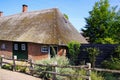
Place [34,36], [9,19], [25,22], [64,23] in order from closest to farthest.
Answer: [34,36] → [64,23] → [25,22] → [9,19]

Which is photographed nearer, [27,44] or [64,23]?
A: [27,44]

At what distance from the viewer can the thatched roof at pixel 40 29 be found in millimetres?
25766

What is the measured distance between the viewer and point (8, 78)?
14.1m

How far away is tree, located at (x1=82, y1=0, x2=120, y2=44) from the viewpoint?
30.8 m

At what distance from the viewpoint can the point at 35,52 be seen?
2639cm

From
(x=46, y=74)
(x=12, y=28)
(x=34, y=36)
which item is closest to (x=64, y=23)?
(x=34, y=36)

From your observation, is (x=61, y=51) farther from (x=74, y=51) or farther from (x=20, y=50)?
(x=74, y=51)

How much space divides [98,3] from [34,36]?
35.5 ft

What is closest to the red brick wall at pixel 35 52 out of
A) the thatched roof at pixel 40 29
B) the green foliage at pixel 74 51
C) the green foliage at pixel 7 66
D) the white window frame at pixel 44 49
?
the white window frame at pixel 44 49

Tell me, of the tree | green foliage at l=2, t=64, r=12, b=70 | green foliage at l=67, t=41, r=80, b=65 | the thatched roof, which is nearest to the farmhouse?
the thatched roof

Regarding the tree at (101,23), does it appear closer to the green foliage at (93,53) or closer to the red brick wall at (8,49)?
the red brick wall at (8,49)

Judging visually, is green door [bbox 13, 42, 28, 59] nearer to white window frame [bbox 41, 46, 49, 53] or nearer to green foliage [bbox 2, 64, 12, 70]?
white window frame [bbox 41, 46, 49, 53]

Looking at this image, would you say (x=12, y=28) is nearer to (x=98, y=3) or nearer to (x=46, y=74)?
(x=98, y=3)

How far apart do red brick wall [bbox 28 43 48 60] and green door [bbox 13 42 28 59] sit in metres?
0.86
